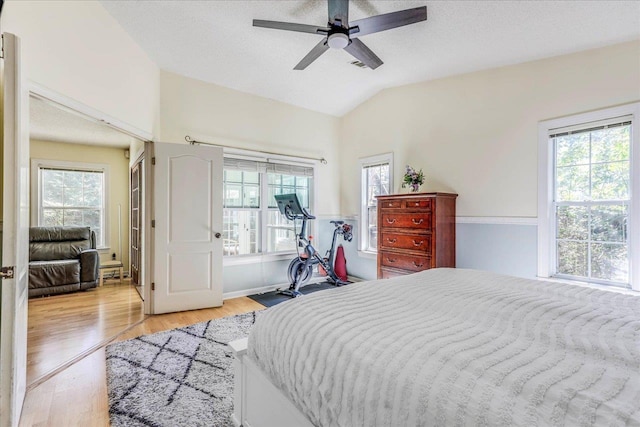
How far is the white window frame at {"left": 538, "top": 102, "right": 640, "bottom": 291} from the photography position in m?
2.61

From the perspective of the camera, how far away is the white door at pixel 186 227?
11.9ft

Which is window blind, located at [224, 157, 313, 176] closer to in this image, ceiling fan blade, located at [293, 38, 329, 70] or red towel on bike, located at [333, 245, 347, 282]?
red towel on bike, located at [333, 245, 347, 282]

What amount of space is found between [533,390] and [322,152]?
4.77m

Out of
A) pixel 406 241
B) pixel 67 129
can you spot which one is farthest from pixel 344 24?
pixel 67 129

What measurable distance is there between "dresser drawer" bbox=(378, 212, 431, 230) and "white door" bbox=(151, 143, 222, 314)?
2.14 meters

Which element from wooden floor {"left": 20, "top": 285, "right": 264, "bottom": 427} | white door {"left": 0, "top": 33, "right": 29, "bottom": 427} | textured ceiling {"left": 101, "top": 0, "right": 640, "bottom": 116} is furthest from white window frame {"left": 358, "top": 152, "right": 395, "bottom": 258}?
white door {"left": 0, "top": 33, "right": 29, "bottom": 427}

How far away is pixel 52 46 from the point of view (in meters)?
2.17

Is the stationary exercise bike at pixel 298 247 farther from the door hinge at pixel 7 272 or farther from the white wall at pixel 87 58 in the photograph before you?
the door hinge at pixel 7 272

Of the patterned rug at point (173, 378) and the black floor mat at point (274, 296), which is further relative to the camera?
the black floor mat at point (274, 296)

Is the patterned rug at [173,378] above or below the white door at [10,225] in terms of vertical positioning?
below

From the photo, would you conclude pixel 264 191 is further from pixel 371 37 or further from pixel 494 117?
pixel 494 117

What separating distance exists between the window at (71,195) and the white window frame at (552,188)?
6762mm

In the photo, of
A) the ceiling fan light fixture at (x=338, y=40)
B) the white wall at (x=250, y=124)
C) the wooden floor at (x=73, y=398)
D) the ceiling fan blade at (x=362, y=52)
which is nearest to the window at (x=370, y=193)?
the white wall at (x=250, y=124)

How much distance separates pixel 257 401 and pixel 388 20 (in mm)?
2622
